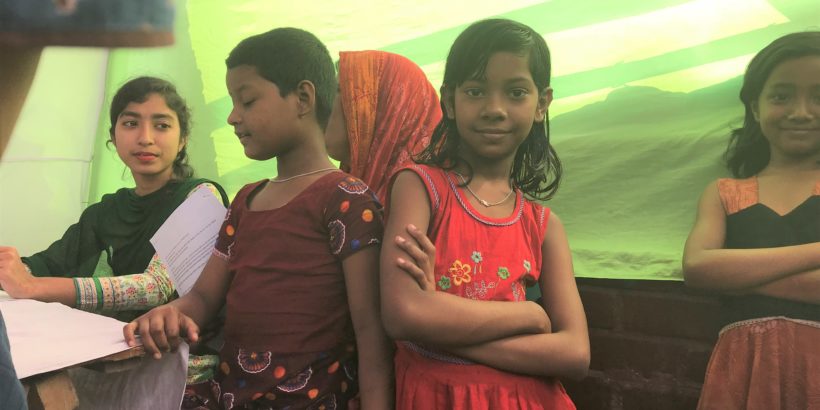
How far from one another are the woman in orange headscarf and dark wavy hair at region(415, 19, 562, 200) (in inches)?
4.4

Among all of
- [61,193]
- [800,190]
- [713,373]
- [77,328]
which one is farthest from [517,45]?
[61,193]

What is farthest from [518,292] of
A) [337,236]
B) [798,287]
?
[798,287]

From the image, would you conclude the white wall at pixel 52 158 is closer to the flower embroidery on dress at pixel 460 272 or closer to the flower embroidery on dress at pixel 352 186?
the flower embroidery on dress at pixel 352 186

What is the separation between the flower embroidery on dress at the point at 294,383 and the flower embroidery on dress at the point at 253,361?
39 mm

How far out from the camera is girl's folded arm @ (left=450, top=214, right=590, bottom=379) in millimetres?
996

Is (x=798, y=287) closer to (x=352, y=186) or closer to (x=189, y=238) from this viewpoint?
(x=352, y=186)

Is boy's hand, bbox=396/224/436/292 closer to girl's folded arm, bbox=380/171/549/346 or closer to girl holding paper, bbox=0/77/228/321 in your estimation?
girl's folded arm, bbox=380/171/549/346

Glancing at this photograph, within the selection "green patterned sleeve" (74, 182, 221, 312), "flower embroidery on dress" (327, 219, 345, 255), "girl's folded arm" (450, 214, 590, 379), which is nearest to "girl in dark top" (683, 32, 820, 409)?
"girl's folded arm" (450, 214, 590, 379)

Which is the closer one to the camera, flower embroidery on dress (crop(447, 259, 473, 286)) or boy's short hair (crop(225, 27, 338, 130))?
flower embroidery on dress (crop(447, 259, 473, 286))

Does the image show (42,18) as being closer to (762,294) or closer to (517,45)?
(517,45)

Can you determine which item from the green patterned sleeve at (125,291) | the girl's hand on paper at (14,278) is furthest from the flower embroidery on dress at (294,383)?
the girl's hand on paper at (14,278)

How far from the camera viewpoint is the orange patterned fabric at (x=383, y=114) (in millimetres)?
1332

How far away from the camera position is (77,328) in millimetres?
968

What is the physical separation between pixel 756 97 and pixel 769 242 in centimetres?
22
